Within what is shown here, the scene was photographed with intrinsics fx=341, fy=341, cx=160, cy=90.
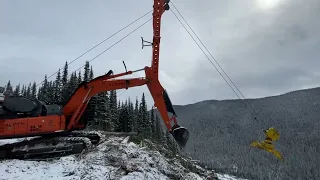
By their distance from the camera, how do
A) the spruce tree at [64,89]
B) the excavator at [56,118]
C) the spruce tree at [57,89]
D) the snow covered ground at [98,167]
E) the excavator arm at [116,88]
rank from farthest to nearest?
the spruce tree at [57,89] < the spruce tree at [64,89] < the excavator at [56,118] < the excavator arm at [116,88] < the snow covered ground at [98,167]

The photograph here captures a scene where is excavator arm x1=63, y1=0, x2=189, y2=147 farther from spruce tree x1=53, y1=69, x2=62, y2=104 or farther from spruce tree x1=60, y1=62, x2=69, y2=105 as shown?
spruce tree x1=53, y1=69, x2=62, y2=104

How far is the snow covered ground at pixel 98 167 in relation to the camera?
13789 millimetres

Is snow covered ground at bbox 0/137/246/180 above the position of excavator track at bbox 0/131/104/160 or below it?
below

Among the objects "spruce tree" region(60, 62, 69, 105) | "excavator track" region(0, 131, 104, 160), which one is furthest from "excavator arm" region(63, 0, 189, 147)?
"spruce tree" region(60, 62, 69, 105)

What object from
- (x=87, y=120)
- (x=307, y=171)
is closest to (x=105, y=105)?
(x=87, y=120)

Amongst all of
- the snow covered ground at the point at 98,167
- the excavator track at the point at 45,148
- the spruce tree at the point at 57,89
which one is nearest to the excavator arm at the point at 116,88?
the excavator track at the point at 45,148

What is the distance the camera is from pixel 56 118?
715 inches

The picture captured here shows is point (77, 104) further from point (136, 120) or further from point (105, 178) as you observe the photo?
point (136, 120)

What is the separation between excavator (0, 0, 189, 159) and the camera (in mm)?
17500

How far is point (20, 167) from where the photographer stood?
14.8 metres

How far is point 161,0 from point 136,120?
55707 mm

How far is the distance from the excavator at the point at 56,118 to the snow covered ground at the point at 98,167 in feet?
4.70

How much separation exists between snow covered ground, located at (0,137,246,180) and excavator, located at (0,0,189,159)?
1.43 m

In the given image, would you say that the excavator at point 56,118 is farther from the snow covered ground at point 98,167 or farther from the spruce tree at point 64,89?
the spruce tree at point 64,89
